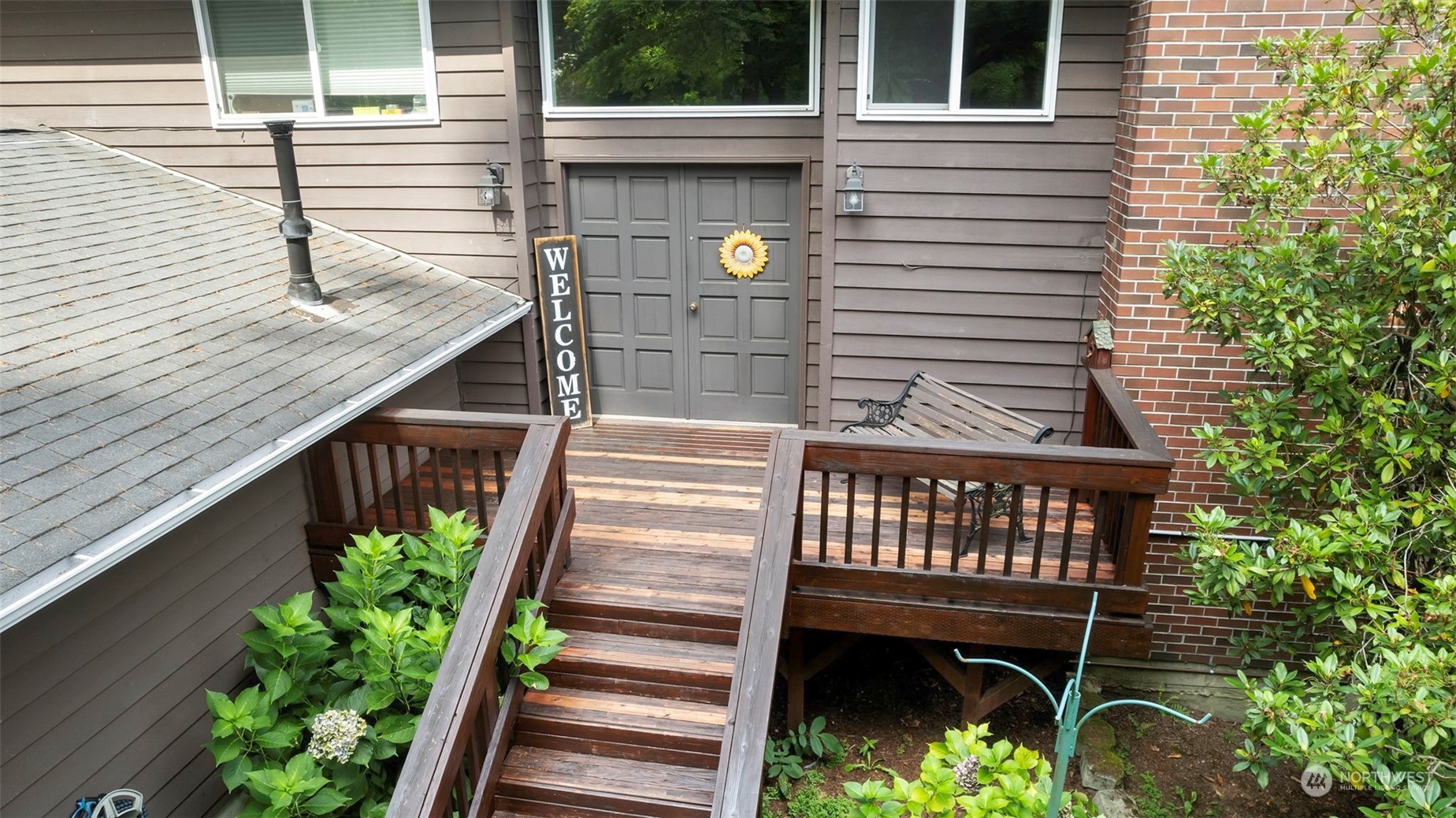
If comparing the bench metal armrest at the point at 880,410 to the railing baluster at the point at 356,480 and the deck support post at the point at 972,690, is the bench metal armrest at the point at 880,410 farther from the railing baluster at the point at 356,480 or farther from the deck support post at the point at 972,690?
the railing baluster at the point at 356,480

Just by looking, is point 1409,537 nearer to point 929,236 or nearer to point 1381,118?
point 1381,118

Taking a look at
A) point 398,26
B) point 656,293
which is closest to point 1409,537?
point 656,293

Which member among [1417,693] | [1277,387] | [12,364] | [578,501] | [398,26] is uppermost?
[398,26]

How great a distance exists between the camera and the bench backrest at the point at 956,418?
5.12m

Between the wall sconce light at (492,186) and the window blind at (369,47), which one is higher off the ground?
the window blind at (369,47)

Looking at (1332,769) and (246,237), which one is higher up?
(246,237)

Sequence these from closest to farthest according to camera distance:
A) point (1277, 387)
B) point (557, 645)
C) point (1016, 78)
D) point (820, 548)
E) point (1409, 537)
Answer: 1. point (1409, 537)
2. point (557, 645)
3. point (820, 548)
4. point (1277, 387)
5. point (1016, 78)

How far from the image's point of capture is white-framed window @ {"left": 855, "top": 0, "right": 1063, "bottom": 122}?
5.35 m

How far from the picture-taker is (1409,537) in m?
3.66

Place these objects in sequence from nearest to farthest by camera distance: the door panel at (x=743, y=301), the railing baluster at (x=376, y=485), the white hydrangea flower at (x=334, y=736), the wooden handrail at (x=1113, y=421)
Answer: the white hydrangea flower at (x=334, y=736), the wooden handrail at (x=1113, y=421), the railing baluster at (x=376, y=485), the door panel at (x=743, y=301)

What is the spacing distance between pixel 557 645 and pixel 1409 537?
3.46m

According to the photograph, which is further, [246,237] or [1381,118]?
[246,237]

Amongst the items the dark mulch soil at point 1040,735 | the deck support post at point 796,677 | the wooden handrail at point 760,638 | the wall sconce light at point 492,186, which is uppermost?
the wall sconce light at point 492,186

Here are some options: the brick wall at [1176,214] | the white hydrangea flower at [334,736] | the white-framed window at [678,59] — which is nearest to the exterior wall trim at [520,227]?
the white-framed window at [678,59]
